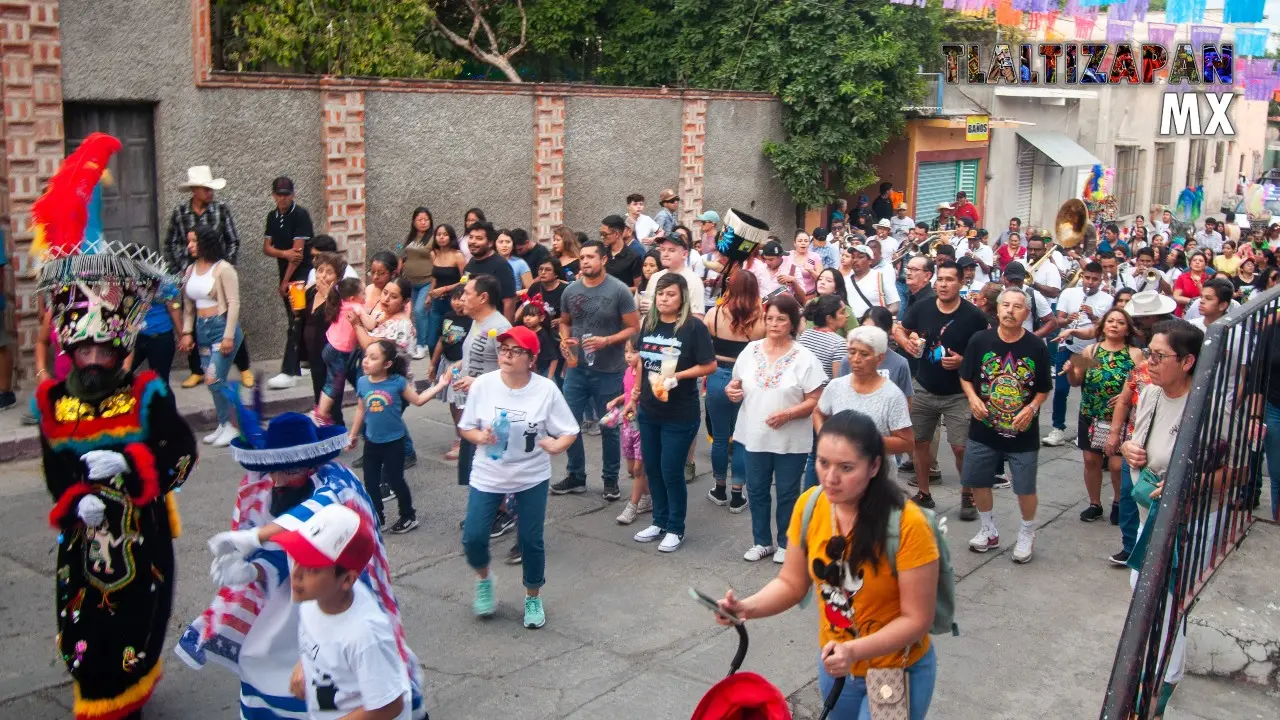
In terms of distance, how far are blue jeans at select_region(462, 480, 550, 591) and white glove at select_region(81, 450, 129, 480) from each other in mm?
1840

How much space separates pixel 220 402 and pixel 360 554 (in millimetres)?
6747

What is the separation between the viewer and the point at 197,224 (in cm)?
1152

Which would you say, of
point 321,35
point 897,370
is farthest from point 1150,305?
point 321,35

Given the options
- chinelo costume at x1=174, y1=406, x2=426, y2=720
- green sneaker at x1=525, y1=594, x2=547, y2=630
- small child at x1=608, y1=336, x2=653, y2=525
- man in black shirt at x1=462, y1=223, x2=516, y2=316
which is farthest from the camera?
man in black shirt at x1=462, y1=223, x2=516, y2=316

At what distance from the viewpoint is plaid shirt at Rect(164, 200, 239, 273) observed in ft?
37.8

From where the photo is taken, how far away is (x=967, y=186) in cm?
2755

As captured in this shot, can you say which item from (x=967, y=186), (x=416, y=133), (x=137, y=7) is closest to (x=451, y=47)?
(x=416, y=133)

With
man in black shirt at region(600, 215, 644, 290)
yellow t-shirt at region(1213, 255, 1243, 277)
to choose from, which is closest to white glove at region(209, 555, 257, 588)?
man in black shirt at region(600, 215, 644, 290)

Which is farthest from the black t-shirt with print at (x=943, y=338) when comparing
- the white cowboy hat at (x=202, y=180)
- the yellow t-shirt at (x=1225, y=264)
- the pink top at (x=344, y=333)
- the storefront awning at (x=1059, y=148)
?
the storefront awning at (x=1059, y=148)

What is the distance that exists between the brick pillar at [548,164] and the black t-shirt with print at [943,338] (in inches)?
319

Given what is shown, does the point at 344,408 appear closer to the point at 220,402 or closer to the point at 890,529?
the point at 220,402

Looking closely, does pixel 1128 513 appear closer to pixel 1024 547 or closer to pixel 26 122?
pixel 1024 547

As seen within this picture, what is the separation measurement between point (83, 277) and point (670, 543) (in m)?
3.89

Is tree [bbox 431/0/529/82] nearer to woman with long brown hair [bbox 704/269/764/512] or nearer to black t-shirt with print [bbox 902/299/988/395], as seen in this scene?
woman with long brown hair [bbox 704/269/764/512]
